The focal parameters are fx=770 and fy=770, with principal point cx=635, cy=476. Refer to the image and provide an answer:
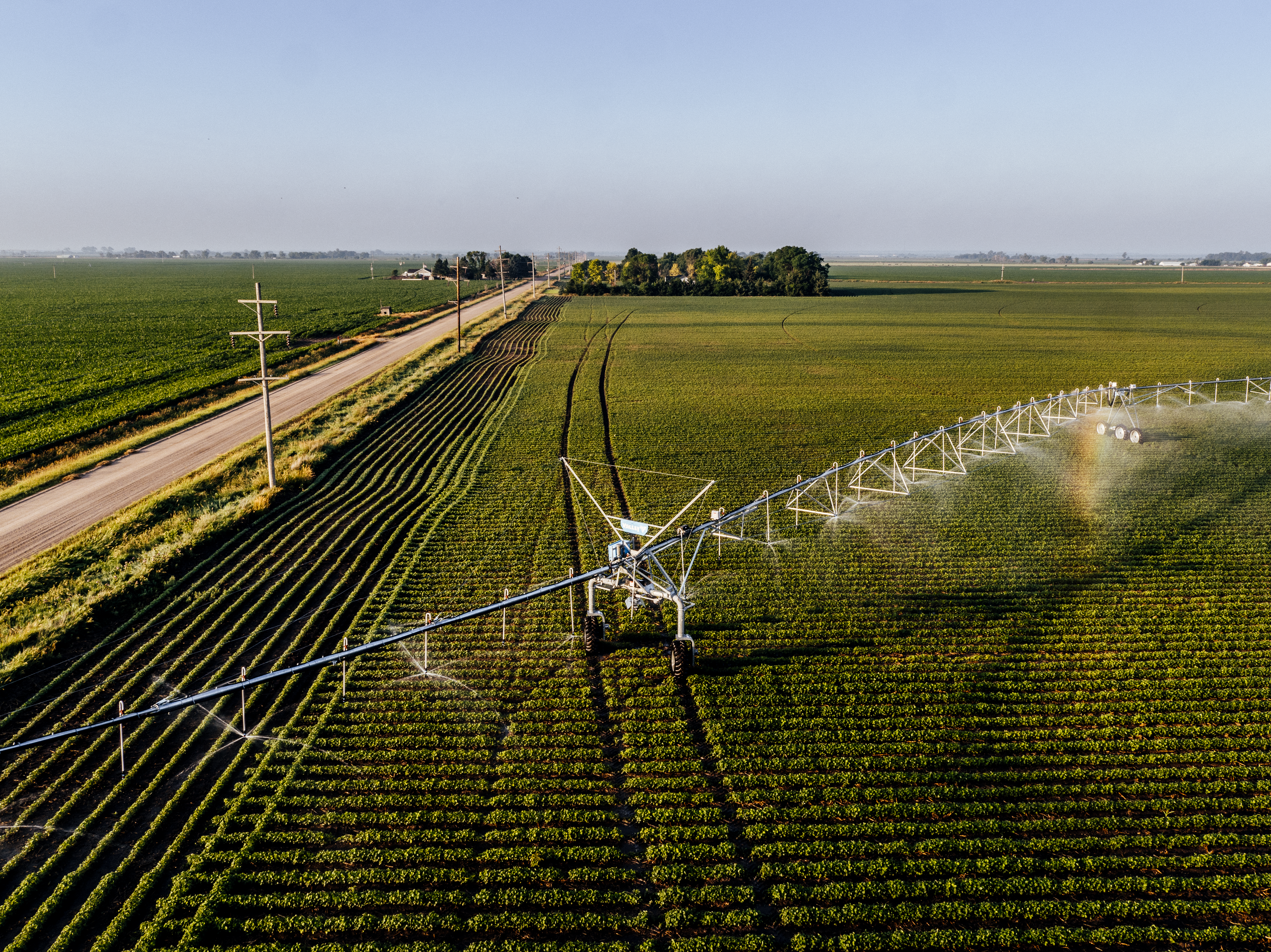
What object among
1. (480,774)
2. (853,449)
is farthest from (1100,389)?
(480,774)

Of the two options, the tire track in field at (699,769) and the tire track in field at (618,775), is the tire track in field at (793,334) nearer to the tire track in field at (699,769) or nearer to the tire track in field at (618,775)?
the tire track in field at (618,775)

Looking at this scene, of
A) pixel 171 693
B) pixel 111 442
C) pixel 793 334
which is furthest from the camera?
pixel 793 334

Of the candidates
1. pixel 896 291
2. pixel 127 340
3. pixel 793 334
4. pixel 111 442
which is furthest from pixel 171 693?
pixel 896 291

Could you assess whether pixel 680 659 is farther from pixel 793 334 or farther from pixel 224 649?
pixel 793 334

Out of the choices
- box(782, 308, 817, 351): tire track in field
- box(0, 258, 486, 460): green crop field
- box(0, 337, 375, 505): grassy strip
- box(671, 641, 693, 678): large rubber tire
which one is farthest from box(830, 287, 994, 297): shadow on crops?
box(671, 641, 693, 678): large rubber tire

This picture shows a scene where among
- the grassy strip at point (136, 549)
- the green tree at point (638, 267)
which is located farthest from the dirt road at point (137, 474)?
the green tree at point (638, 267)

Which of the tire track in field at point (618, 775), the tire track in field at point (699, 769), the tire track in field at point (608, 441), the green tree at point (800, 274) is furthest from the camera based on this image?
the green tree at point (800, 274)

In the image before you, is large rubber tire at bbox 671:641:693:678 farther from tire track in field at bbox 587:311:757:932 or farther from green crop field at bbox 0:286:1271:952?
green crop field at bbox 0:286:1271:952
